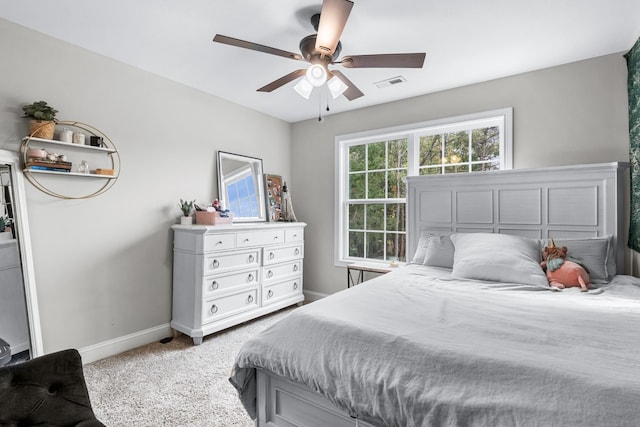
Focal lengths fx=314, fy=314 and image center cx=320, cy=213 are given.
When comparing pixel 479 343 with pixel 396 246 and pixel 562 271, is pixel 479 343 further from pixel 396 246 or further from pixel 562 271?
pixel 396 246

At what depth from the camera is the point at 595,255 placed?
7.28 feet

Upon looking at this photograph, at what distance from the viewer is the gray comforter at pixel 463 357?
90 centimetres

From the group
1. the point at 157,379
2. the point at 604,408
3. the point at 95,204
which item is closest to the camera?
the point at 604,408

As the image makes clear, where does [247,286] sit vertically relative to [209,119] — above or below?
below

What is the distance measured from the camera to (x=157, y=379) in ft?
7.47

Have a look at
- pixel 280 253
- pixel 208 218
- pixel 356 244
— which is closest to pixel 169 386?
pixel 208 218

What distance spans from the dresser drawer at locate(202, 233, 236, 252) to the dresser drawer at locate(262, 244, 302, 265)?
49 centimetres

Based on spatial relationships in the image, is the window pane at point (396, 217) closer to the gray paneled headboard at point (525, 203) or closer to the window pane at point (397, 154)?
the gray paneled headboard at point (525, 203)

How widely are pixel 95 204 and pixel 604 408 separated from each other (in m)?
3.17

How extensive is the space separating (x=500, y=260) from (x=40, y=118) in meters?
3.37

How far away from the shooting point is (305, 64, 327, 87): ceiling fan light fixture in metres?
1.99

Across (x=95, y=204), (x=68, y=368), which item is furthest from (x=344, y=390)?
(x=95, y=204)

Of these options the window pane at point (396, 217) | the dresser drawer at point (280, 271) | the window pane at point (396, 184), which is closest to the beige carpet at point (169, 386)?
the dresser drawer at point (280, 271)

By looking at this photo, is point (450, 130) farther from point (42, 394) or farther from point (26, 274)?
point (26, 274)
